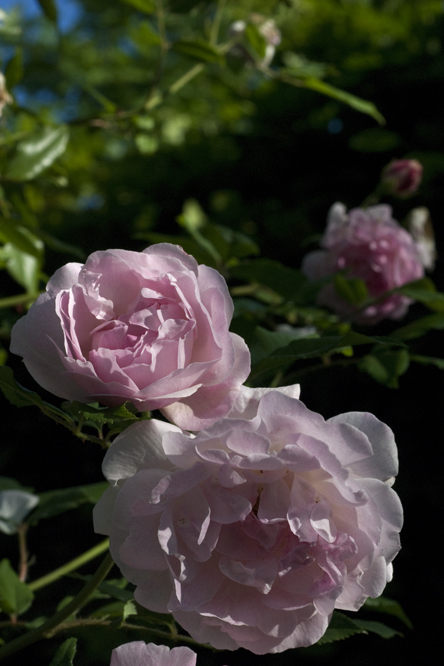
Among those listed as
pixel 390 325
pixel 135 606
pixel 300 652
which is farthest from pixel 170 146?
pixel 135 606

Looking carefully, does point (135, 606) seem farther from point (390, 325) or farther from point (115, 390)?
point (390, 325)

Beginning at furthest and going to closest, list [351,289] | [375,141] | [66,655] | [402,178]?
[375,141], [402,178], [351,289], [66,655]

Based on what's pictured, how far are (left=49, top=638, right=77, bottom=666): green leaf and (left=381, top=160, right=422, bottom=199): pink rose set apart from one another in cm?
110

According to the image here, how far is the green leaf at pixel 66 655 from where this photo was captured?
538mm

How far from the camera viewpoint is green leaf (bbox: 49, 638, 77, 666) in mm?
538

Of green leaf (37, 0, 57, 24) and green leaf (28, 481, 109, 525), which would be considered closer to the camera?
green leaf (28, 481, 109, 525)

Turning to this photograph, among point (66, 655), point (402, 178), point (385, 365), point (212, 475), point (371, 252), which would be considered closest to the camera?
point (212, 475)

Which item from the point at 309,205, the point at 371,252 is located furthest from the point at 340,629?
the point at 309,205

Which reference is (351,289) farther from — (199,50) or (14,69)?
(14,69)

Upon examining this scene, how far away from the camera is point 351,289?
3.51 ft

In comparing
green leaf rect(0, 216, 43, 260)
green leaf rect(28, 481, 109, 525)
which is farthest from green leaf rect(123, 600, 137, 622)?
green leaf rect(0, 216, 43, 260)

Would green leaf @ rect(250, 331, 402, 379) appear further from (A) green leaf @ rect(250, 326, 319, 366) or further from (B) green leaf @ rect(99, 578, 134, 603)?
(B) green leaf @ rect(99, 578, 134, 603)

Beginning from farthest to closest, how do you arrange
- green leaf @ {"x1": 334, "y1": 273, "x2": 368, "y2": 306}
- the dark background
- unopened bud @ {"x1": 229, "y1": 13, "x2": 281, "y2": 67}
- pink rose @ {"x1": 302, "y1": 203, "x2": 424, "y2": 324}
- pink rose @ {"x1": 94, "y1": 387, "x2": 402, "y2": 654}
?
1. the dark background
2. unopened bud @ {"x1": 229, "y1": 13, "x2": 281, "y2": 67}
3. pink rose @ {"x1": 302, "y1": 203, "x2": 424, "y2": 324}
4. green leaf @ {"x1": 334, "y1": 273, "x2": 368, "y2": 306}
5. pink rose @ {"x1": 94, "y1": 387, "x2": 402, "y2": 654}

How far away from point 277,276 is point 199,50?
42cm
